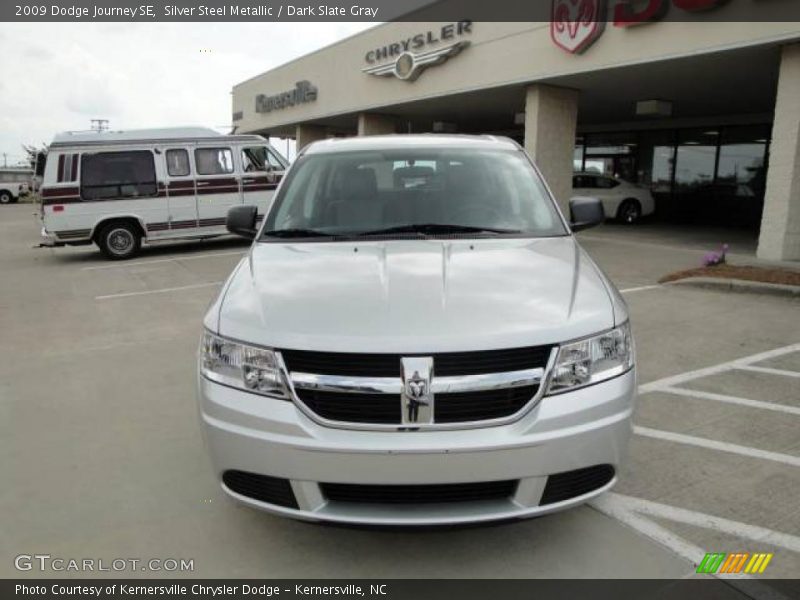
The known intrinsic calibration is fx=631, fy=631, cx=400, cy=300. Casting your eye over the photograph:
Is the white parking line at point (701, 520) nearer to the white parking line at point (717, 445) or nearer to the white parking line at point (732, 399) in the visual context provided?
the white parking line at point (717, 445)

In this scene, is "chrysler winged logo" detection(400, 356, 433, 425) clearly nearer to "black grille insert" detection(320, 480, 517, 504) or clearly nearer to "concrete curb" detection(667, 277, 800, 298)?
"black grille insert" detection(320, 480, 517, 504)

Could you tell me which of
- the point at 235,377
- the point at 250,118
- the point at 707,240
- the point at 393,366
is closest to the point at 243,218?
the point at 235,377

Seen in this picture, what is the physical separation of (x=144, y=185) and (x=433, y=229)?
10.9 meters

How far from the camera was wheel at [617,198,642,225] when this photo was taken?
1881cm

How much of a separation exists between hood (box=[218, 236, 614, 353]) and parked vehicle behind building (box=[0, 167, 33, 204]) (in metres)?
41.9

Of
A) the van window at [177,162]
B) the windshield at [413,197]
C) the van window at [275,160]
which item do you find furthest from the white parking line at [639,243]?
the windshield at [413,197]

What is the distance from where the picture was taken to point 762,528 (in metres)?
2.89

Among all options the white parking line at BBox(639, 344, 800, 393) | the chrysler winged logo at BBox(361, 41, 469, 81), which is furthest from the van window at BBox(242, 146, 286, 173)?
the white parking line at BBox(639, 344, 800, 393)

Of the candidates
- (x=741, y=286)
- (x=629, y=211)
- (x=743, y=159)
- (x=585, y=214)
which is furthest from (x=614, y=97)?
(x=585, y=214)

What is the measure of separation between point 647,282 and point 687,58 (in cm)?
470

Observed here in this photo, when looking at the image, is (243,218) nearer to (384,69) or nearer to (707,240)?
(707,240)

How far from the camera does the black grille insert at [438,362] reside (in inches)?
91.2

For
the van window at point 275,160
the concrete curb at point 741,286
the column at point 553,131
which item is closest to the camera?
the concrete curb at point 741,286

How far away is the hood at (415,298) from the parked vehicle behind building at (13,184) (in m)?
41.9
